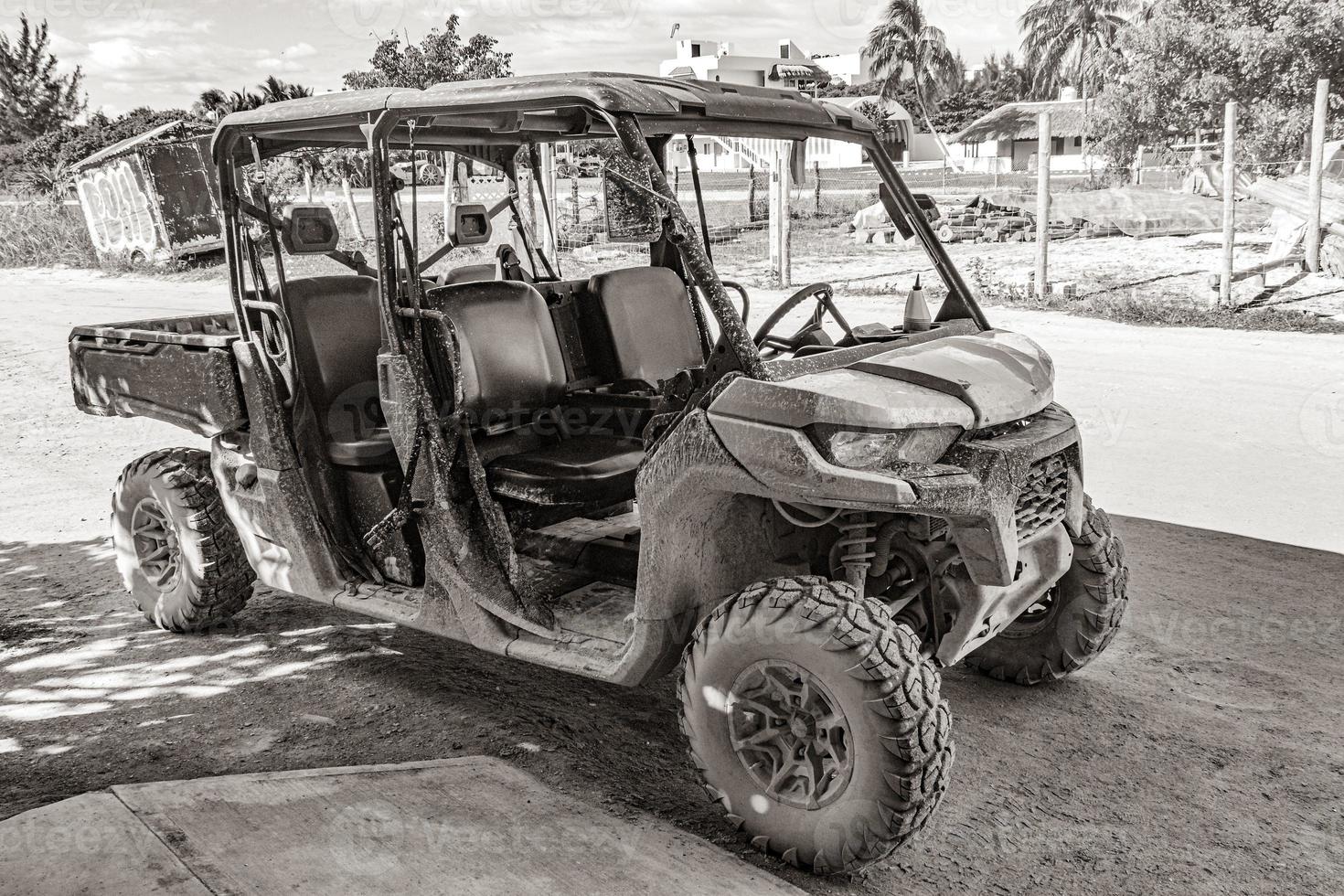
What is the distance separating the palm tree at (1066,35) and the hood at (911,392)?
57.0 metres

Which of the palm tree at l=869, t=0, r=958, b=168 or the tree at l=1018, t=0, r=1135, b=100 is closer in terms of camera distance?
the tree at l=1018, t=0, r=1135, b=100

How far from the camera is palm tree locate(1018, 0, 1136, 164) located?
188 ft

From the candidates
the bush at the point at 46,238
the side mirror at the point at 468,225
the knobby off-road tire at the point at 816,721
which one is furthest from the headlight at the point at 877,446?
the bush at the point at 46,238

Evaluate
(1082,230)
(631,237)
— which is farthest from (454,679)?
(1082,230)

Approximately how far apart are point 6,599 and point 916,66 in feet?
215

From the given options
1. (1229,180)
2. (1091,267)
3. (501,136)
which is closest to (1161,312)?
(1229,180)

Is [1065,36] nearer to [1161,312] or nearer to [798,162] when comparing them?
[1161,312]

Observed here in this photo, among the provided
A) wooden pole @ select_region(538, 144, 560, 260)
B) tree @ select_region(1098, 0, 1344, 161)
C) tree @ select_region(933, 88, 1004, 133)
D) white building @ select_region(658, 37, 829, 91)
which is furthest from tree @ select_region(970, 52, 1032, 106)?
wooden pole @ select_region(538, 144, 560, 260)

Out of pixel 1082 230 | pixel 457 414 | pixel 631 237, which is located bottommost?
pixel 1082 230

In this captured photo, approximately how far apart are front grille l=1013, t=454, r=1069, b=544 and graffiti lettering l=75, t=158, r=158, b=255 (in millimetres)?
21649

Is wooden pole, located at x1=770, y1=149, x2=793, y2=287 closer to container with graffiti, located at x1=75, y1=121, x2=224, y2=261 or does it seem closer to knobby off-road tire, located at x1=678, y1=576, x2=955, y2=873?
knobby off-road tire, located at x1=678, y1=576, x2=955, y2=873

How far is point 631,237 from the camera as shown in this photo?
12.0ft

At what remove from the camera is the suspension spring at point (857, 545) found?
348cm

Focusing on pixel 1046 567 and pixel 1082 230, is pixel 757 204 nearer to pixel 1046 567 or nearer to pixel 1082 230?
pixel 1082 230
